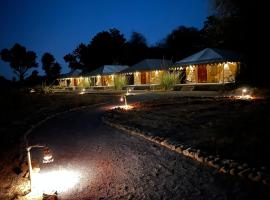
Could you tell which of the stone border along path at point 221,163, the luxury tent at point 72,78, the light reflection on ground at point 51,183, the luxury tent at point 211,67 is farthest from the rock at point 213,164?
the luxury tent at point 72,78

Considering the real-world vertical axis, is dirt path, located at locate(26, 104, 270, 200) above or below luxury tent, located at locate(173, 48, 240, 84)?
below

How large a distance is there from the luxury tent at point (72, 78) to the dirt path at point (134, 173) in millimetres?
39975

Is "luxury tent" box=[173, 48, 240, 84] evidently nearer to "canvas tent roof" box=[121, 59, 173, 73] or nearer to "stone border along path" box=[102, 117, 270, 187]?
"canvas tent roof" box=[121, 59, 173, 73]

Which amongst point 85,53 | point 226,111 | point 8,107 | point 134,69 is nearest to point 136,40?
point 85,53

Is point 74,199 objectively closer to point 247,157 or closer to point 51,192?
point 51,192

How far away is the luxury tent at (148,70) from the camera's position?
32000 mm

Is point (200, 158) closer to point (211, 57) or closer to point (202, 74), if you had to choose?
point (211, 57)

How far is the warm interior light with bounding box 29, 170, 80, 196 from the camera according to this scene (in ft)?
14.7

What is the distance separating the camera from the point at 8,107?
17.4 metres

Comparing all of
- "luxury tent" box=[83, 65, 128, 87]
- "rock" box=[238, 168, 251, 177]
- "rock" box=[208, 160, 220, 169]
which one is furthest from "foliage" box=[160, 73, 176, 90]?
"rock" box=[238, 168, 251, 177]

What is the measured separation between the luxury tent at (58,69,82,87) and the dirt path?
39975 mm

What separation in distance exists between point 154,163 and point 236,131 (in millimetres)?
2693

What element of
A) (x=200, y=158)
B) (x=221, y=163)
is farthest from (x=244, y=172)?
(x=200, y=158)

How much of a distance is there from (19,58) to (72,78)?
20331mm
